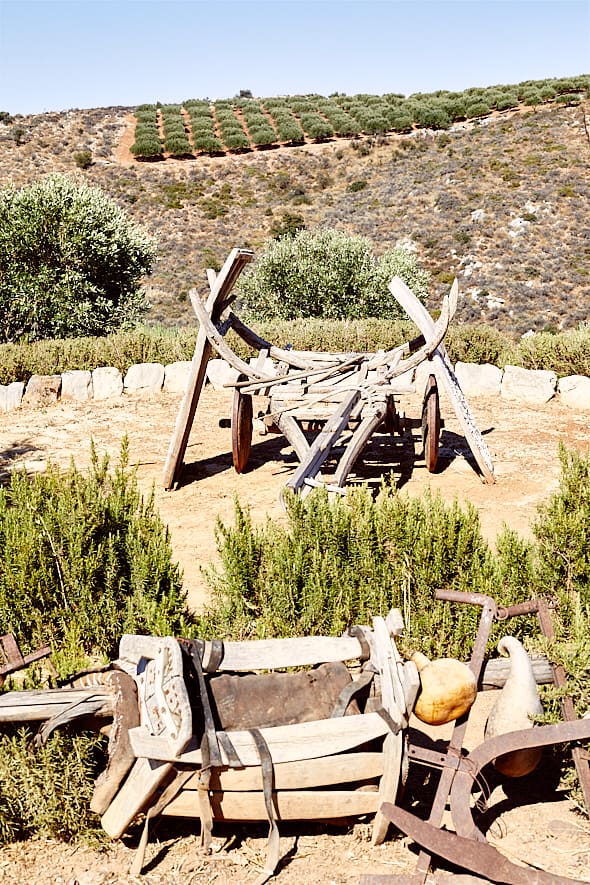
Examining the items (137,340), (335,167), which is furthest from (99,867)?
(335,167)

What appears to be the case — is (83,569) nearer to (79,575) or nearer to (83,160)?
(79,575)

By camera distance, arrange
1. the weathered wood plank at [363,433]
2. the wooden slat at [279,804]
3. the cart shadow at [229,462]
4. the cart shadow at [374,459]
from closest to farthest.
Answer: the wooden slat at [279,804]
the weathered wood plank at [363,433]
the cart shadow at [374,459]
the cart shadow at [229,462]

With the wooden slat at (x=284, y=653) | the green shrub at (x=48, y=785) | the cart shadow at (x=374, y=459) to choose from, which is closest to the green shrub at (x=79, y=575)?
the wooden slat at (x=284, y=653)

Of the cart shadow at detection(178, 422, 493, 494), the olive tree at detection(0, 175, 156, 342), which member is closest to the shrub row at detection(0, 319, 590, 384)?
the olive tree at detection(0, 175, 156, 342)

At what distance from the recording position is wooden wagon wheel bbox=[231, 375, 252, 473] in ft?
24.7

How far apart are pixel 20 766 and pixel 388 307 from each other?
14643mm

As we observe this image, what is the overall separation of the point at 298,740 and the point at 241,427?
5.05 metres

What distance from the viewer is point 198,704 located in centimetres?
296

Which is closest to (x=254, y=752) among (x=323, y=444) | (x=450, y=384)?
(x=323, y=444)

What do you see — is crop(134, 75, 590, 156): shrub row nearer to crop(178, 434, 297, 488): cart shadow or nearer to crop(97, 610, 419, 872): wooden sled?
crop(178, 434, 297, 488): cart shadow

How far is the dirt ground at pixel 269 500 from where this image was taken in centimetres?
293

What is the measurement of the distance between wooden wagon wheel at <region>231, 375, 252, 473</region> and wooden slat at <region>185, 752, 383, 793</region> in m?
4.91

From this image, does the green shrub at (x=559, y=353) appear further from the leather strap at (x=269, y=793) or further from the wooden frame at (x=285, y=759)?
the leather strap at (x=269, y=793)

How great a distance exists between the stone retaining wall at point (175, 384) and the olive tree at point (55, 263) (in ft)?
9.31
